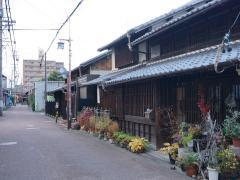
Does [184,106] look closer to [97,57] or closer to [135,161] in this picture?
[135,161]

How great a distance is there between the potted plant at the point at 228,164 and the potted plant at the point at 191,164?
97 cm

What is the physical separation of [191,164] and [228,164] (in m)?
1.35

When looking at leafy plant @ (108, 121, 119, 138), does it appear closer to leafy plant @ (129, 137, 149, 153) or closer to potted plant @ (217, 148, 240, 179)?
leafy plant @ (129, 137, 149, 153)

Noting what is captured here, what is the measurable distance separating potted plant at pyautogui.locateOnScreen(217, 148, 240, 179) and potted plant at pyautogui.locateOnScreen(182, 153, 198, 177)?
97cm

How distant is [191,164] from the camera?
1025 centimetres

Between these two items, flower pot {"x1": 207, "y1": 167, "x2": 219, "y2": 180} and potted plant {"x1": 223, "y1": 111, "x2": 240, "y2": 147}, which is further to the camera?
potted plant {"x1": 223, "y1": 111, "x2": 240, "y2": 147}

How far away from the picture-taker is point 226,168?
9.11 metres

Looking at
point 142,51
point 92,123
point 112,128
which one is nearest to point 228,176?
point 112,128

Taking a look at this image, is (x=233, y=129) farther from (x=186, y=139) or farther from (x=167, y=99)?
(x=167, y=99)

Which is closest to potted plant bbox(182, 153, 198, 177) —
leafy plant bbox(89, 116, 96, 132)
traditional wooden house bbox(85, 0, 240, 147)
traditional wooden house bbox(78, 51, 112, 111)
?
traditional wooden house bbox(85, 0, 240, 147)

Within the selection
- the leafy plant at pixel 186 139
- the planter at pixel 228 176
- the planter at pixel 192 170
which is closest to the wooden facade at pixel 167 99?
the leafy plant at pixel 186 139

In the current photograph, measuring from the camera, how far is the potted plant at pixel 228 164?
29.8 ft

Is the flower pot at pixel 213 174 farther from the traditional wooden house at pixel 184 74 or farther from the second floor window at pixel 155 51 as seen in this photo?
the second floor window at pixel 155 51

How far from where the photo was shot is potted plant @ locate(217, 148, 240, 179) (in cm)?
907
